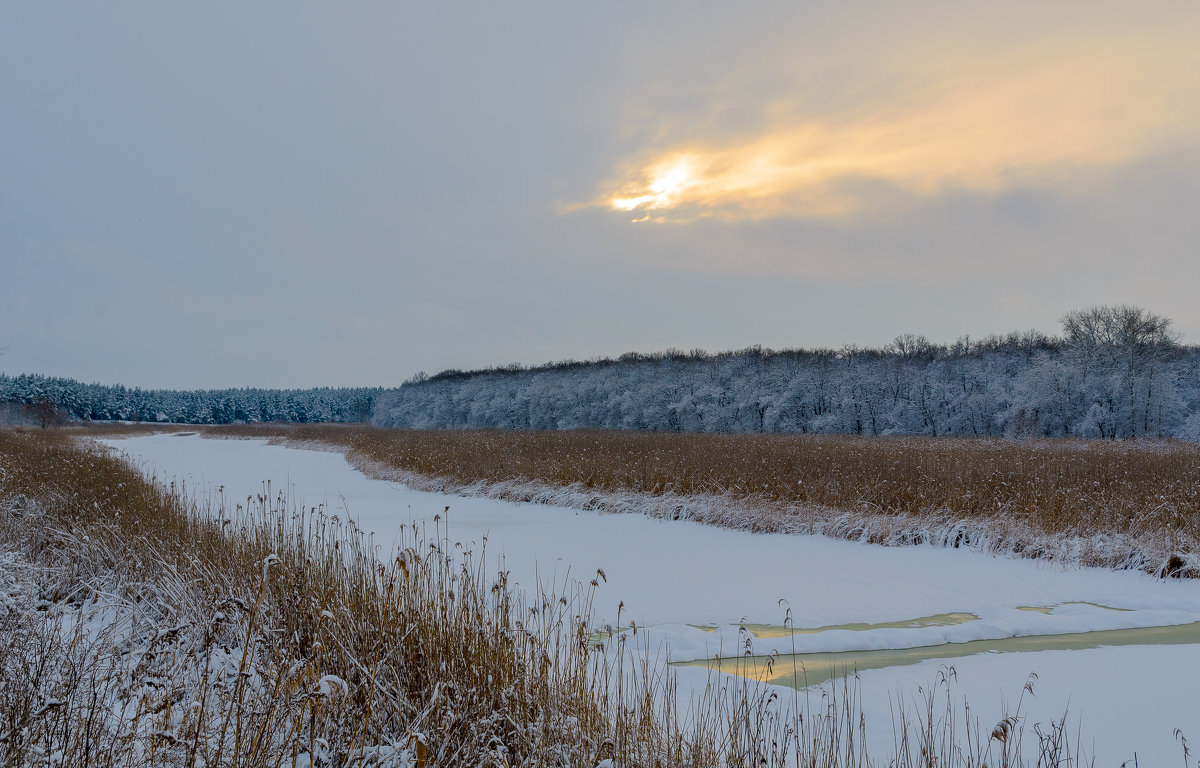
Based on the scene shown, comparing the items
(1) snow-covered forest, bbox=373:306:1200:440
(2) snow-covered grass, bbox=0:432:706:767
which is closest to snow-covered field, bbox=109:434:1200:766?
(2) snow-covered grass, bbox=0:432:706:767

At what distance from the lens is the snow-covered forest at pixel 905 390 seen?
34.9 meters

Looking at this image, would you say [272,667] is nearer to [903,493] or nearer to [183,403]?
[903,493]

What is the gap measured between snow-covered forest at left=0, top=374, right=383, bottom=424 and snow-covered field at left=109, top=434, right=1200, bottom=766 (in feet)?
318

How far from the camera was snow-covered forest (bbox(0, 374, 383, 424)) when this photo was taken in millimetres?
96750

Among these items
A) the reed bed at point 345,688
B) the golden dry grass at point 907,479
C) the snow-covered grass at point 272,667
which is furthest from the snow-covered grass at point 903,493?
the snow-covered grass at point 272,667

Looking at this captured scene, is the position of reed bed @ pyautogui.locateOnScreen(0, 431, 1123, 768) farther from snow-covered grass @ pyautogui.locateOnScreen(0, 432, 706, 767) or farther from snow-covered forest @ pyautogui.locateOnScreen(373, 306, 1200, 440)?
snow-covered forest @ pyautogui.locateOnScreen(373, 306, 1200, 440)

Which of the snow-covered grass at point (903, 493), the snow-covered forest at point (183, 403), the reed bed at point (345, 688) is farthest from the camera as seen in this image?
the snow-covered forest at point (183, 403)

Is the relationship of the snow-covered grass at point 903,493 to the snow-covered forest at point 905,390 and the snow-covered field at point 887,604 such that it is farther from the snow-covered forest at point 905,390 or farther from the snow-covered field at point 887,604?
the snow-covered forest at point 905,390

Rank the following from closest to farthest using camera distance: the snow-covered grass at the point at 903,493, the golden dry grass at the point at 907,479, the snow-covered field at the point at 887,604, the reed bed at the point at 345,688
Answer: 1. the reed bed at the point at 345,688
2. the snow-covered field at the point at 887,604
3. the snow-covered grass at the point at 903,493
4. the golden dry grass at the point at 907,479

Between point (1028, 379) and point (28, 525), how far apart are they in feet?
140

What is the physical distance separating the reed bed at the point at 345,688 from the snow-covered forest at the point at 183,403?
321 feet

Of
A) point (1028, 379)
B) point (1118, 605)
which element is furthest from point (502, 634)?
point (1028, 379)

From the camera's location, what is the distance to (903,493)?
1114cm

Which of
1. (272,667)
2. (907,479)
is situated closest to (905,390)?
(907,479)
